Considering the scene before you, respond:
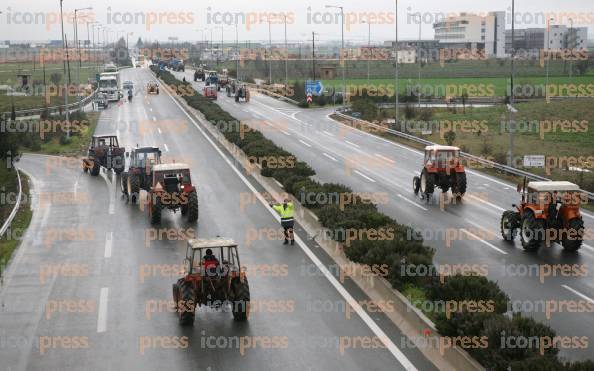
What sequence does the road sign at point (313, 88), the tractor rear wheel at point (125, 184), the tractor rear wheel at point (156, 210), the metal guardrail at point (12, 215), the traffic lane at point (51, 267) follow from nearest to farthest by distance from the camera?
1. the traffic lane at point (51, 267)
2. the metal guardrail at point (12, 215)
3. the tractor rear wheel at point (156, 210)
4. the tractor rear wheel at point (125, 184)
5. the road sign at point (313, 88)

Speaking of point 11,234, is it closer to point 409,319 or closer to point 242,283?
point 242,283

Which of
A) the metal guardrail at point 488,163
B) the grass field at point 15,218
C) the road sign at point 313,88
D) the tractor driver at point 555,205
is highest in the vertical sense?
the road sign at point 313,88

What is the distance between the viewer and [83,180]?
1618 inches

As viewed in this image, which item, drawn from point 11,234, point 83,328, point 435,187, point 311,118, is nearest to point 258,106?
point 311,118

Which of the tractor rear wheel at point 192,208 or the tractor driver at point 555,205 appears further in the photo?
the tractor rear wheel at point 192,208

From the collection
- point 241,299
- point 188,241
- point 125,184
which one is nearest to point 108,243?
point 188,241

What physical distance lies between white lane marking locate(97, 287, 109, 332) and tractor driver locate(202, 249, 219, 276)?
2.80 meters

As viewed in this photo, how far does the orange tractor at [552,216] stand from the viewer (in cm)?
2367

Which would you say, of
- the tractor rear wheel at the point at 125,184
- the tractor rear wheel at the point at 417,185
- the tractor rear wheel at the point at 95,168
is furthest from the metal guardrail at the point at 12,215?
the tractor rear wheel at the point at 417,185

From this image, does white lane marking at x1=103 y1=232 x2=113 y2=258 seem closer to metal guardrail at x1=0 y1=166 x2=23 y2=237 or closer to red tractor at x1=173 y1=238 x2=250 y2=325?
metal guardrail at x1=0 y1=166 x2=23 y2=237

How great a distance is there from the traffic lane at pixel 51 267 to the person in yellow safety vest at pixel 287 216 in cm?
615

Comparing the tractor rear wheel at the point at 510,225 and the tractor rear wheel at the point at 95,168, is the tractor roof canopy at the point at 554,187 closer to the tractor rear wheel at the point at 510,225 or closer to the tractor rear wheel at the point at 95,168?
the tractor rear wheel at the point at 510,225

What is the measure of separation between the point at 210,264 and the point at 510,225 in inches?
480

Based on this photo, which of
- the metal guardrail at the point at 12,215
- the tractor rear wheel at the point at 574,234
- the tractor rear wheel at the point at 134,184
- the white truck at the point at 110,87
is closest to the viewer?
the tractor rear wheel at the point at 574,234
